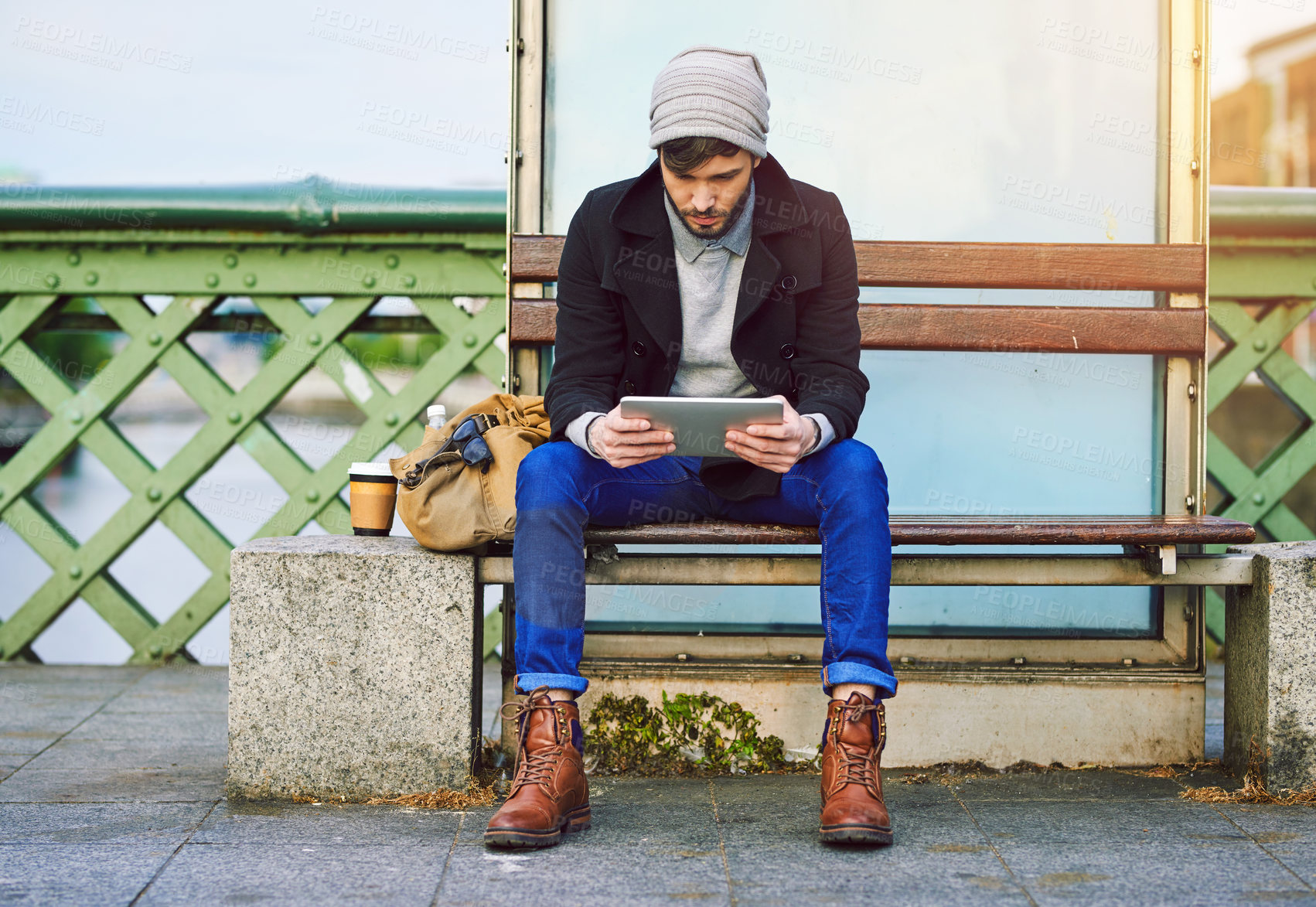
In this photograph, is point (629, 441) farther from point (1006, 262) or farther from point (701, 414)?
point (1006, 262)

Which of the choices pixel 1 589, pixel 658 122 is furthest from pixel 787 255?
pixel 1 589

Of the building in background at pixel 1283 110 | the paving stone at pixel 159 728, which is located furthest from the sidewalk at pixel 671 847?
the building in background at pixel 1283 110

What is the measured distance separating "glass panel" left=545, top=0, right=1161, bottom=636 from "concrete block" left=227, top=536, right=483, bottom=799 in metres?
0.89

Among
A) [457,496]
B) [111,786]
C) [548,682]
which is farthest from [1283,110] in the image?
[111,786]

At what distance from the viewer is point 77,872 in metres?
2.01

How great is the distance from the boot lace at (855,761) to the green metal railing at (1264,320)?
234 centimetres

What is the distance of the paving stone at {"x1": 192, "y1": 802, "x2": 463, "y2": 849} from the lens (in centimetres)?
222

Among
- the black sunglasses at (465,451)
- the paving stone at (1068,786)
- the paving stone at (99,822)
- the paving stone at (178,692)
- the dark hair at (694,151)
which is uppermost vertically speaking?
the dark hair at (694,151)

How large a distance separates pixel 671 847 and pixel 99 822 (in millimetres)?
1147

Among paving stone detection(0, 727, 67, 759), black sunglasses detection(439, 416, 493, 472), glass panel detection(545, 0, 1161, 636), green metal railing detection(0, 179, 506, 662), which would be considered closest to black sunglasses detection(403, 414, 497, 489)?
black sunglasses detection(439, 416, 493, 472)

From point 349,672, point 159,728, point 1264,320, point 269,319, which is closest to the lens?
point 349,672

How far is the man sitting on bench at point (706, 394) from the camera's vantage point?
221 centimetres

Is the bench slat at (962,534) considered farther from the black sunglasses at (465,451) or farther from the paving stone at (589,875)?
the paving stone at (589,875)

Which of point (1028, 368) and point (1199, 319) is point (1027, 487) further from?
point (1199, 319)
